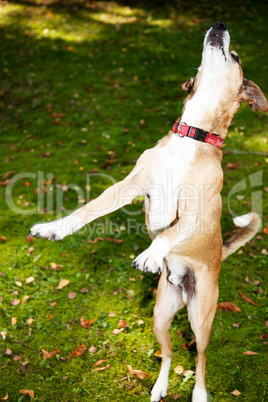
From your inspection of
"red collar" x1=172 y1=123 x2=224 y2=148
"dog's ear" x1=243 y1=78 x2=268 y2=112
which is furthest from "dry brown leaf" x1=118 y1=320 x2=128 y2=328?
"dog's ear" x1=243 y1=78 x2=268 y2=112

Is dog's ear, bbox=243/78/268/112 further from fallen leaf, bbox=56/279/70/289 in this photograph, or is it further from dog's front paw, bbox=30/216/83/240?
fallen leaf, bbox=56/279/70/289

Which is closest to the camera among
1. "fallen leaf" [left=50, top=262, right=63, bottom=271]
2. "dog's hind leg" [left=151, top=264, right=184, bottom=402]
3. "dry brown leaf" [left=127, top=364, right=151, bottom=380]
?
"dog's hind leg" [left=151, top=264, right=184, bottom=402]

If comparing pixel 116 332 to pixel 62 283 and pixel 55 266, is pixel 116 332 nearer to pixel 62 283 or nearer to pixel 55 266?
pixel 62 283

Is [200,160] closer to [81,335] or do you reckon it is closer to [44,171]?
[81,335]

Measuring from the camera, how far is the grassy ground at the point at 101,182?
3762 mm

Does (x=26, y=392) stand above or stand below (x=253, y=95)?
below

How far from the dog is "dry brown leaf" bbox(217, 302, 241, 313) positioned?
44.2 inches

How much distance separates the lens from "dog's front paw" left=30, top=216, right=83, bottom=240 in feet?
9.65

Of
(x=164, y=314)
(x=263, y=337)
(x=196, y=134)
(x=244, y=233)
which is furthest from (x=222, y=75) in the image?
(x=263, y=337)

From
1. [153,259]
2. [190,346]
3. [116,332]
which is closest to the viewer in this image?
[153,259]

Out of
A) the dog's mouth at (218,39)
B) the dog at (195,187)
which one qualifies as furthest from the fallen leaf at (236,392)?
the dog's mouth at (218,39)

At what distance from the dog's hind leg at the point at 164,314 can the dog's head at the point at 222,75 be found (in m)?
1.60

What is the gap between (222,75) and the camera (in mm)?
3156

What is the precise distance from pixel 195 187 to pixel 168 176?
0.24 meters
